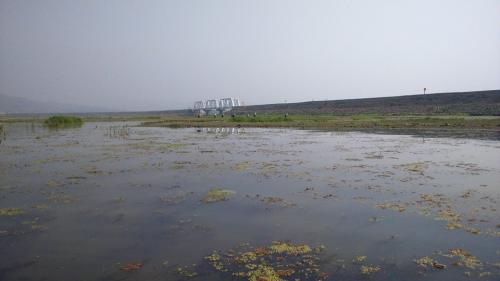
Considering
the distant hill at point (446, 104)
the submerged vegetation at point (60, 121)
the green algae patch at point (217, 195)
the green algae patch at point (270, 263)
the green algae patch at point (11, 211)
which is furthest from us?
the submerged vegetation at point (60, 121)

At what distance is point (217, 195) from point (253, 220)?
2.54 m

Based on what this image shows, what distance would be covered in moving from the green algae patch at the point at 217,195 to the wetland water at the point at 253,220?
0.06 m

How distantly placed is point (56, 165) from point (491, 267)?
15982 millimetres

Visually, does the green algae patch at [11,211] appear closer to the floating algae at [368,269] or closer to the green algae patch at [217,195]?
the green algae patch at [217,195]

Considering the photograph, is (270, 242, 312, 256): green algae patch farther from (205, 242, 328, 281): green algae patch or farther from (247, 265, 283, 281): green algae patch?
(247, 265, 283, 281): green algae patch

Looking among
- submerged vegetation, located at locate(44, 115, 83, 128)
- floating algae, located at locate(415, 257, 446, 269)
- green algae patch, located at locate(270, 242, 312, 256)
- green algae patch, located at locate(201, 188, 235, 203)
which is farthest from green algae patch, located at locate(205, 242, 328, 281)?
submerged vegetation, located at locate(44, 115, 83, 128)

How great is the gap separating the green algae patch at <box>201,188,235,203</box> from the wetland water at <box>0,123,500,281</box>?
0.06m

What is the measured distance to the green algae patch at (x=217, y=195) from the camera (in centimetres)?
1023

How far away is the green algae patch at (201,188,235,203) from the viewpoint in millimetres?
10227

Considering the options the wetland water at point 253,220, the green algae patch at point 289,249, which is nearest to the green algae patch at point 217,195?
the wetland water at point 253,220

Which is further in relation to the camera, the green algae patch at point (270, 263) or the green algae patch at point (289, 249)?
the green algae patch at point (289, 249)

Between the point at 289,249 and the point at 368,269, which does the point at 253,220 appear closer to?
the point at 289,249

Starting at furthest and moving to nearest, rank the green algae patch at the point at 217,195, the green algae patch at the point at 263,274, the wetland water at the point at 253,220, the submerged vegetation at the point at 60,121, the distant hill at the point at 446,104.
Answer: the submerged vegetation at the point at 60,121, the distant hill at the point at 446,104, the green algae patch at the point at 217,195, the wetland water at the point at 253,220, the green algae patch at the point at 263,274

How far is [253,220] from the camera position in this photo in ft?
27.7
